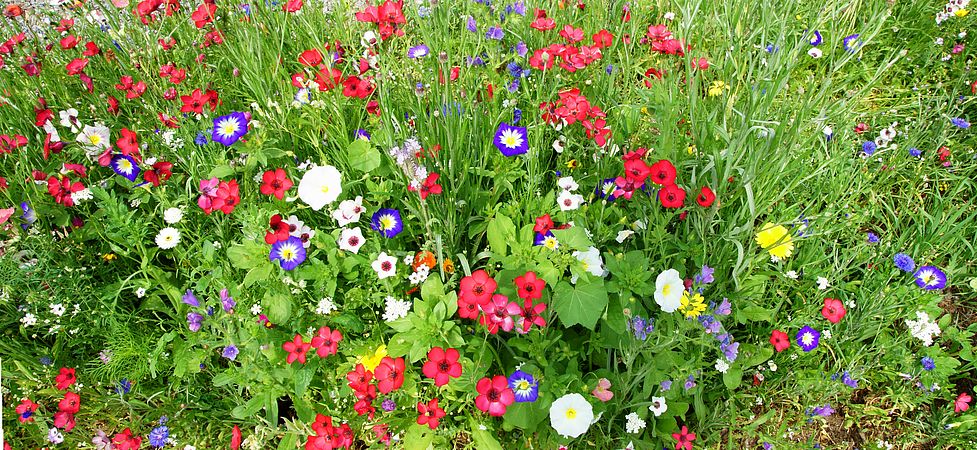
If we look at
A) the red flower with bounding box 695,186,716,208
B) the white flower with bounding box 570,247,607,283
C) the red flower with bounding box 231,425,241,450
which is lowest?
the red flower with bounding box 231,425,241,450

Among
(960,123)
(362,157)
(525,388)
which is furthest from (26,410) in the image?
(960,123)

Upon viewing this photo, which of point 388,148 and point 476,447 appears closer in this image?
point 388,148

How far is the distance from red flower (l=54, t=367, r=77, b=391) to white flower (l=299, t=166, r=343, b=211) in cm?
93

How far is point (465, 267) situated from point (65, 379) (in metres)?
1.32

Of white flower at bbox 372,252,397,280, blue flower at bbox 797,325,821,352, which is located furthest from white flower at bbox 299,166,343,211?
blue flower at bbox 797,325,821,352

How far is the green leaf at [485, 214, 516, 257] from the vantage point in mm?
1679

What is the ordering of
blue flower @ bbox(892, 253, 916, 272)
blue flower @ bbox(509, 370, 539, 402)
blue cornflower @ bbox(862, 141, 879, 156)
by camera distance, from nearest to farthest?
1. blue flower @ bbox(509, 370, 539, 402)
2. blue flower @ bbox(892, 253, 916, 272)
3. blue cornflower @ bbox(862, 141, 879, 156)

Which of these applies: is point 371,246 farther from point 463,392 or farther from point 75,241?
point 75,241

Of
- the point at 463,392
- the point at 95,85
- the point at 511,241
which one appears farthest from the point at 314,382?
the point at 95,85

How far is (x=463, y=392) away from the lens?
1.81 meters

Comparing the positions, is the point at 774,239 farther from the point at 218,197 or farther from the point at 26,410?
the point at 26,410

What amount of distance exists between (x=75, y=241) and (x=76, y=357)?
42 cm

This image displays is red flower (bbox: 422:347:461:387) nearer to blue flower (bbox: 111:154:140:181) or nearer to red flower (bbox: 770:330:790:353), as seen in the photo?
red flower (bbox: 770:330:790:353)

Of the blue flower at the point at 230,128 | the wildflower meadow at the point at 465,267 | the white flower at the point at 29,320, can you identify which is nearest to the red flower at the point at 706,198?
the wildflower meadow at the point at 465,267
